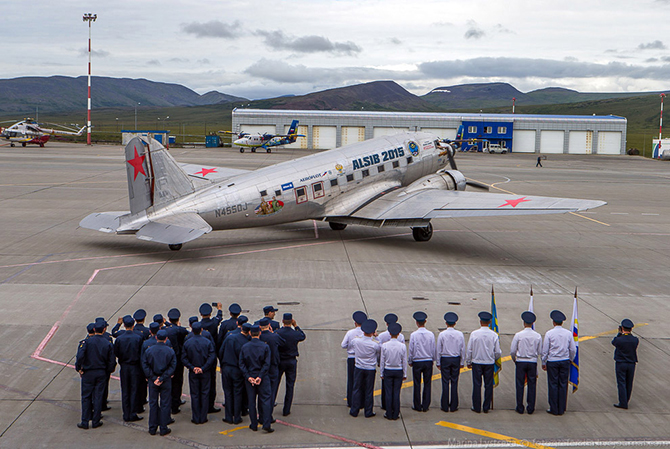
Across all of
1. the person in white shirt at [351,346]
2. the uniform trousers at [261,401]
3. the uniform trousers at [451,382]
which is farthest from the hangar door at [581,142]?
the uniform trousers at [261,401]

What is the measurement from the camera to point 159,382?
9688 millimetres

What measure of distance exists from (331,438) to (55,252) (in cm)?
1714

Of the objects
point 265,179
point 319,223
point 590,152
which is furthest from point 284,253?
point 590,152

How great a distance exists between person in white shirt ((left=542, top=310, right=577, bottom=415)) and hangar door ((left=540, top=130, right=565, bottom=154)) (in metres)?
108

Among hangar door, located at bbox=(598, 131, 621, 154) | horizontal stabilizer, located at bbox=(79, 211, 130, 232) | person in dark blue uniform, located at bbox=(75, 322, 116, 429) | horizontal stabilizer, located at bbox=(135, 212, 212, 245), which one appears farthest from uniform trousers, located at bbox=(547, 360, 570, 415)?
hangar door, located at bbox=(598, 131, 621, 154)

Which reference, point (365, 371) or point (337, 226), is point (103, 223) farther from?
point (365, 371)

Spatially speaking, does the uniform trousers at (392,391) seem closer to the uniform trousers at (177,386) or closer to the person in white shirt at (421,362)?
the person in white shirt at (421,362)

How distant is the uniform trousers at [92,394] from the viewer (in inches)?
387

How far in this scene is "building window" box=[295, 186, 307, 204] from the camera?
2516cm

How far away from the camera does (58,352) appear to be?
1287cm

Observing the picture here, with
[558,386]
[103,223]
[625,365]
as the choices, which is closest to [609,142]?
[103,223]

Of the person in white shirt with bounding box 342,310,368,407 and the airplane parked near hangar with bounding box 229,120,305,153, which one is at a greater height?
the airplane parked near hangar with bounding box 229,120,305,153

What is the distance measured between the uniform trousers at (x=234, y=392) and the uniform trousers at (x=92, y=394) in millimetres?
2112

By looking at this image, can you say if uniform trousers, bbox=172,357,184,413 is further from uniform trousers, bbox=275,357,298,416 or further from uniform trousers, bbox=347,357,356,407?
uniform trousers, bbox=347,357,356,407
